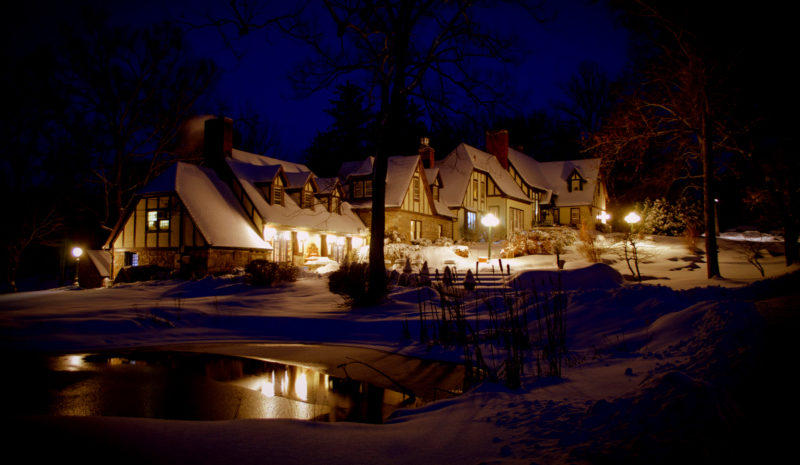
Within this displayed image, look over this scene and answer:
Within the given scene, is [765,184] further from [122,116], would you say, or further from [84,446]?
[122,116]

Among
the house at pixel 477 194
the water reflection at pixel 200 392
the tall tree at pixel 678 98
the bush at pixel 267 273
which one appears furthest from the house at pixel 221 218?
the water reflection at pixel 200 392

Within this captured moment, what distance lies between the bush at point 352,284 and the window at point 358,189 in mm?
21628

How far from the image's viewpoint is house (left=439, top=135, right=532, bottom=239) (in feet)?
127

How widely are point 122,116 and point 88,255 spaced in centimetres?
851

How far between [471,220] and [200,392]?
118ft

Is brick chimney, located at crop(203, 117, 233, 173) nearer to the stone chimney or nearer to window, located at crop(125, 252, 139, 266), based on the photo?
window, located at crop(125, 252, 139, 266)

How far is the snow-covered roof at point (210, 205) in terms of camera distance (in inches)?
964

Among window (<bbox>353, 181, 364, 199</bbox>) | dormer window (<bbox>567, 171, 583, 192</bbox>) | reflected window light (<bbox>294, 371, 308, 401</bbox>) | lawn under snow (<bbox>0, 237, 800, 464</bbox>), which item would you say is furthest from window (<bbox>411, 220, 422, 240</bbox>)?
reflected window light (<bbox>294, 371, 308, 401</bbox>)

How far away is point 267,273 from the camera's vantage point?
17.7m

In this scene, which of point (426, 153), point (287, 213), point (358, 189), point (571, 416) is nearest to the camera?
point (571, 416)

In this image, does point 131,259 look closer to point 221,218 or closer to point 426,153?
point 221,218

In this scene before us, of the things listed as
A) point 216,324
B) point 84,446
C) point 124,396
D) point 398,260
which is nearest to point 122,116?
point 398,260

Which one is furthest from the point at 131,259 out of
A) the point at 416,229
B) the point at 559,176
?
the point at 559,176

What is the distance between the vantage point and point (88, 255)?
2788 centimetres
